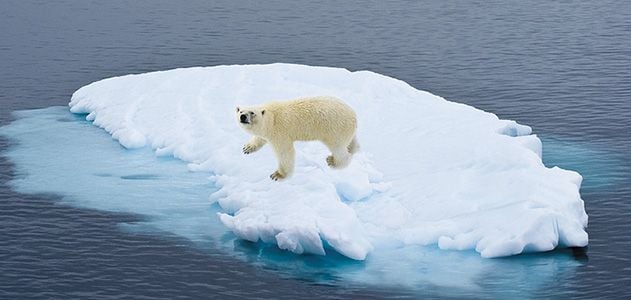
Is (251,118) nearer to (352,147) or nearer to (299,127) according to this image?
(299,127)

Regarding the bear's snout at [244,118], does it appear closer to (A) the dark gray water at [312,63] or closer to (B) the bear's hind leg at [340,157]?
(B) the bear's hind leg at [340,157]

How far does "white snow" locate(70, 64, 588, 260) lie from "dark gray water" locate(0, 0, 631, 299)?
1.47 meters

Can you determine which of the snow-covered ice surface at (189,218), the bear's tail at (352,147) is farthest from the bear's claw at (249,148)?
the snow-covered ice surface at (189,218)

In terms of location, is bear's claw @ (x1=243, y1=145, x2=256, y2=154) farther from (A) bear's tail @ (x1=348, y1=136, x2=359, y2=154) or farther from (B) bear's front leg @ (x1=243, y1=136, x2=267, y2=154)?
(A) bear's tail @ (x1=348, y1=136, x2=359, y2=154)

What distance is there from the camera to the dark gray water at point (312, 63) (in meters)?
29.9

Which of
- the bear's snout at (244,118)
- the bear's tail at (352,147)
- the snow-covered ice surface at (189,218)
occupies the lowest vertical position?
the snow-covered ice surface at (189,218)

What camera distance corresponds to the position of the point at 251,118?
26453mm

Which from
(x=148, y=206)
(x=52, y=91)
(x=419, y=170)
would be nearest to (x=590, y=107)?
(x=419, y=170)

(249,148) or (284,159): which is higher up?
(249,148)

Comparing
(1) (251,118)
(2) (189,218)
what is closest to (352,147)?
(1) (251,118)

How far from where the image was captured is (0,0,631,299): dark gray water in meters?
29.9

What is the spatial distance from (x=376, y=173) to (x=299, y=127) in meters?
8.76

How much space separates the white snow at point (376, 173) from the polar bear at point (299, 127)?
4119mm

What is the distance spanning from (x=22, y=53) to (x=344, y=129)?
52.9 metres
